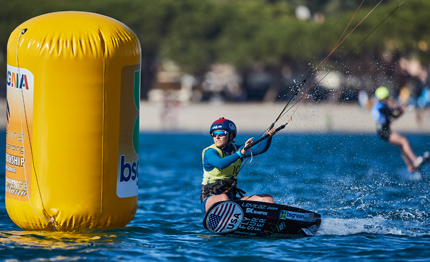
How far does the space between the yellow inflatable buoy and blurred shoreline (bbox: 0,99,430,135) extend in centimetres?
1975

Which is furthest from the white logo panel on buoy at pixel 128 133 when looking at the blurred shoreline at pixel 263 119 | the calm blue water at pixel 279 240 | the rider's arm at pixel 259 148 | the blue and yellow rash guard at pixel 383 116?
the blurred shoreline at pixel 263 119

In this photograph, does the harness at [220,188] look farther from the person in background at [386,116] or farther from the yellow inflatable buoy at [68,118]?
the person in background at [386,116]

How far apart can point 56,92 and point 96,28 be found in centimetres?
83

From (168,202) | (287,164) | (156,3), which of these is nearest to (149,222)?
(168,202)

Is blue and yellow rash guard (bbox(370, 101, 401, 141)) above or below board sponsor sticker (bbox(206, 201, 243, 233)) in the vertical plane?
above

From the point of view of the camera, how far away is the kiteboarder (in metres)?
6.04

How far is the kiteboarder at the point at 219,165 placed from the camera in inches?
238

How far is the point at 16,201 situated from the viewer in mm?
5777

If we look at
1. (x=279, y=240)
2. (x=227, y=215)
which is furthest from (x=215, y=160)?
(x=279, y=240)

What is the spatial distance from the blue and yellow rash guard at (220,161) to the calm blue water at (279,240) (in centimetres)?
75

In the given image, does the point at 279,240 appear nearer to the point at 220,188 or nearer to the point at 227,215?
the point at 227,215

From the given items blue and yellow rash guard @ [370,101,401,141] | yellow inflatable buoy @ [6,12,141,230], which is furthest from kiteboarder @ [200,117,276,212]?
blue and yellow rash guard @ [370,101,401,141]

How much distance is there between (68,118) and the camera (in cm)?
548

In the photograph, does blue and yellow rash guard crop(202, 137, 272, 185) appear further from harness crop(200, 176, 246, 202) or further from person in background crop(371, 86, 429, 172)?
person in background crop(371, 86, 429, 172)
